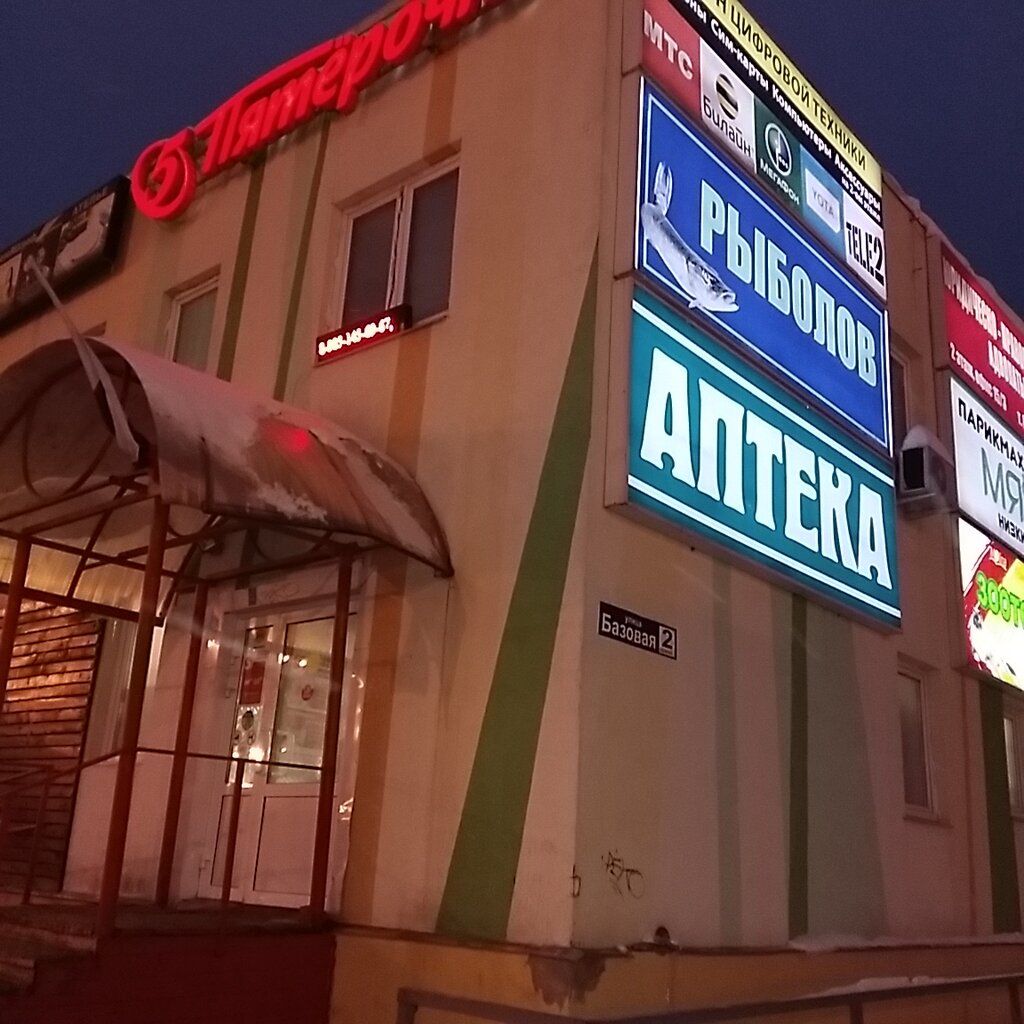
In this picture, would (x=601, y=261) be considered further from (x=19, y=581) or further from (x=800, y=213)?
(x=19, y=581)

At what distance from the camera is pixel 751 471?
6.65 metres

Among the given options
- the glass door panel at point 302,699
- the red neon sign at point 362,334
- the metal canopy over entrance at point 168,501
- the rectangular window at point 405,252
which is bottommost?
the glass door panel at point 302,699

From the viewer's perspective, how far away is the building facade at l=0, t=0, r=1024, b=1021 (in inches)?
217

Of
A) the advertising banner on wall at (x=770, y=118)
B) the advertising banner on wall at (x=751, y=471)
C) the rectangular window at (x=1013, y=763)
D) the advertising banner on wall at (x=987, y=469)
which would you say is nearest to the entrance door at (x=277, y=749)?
the advertising banner on wall at (x=751, y=471)

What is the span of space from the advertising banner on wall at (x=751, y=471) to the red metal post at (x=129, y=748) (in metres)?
2.42

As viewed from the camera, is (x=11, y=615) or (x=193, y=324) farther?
(x=193, y=324)

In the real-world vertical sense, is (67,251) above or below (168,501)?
above

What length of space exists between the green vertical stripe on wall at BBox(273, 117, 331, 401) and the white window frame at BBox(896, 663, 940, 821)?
505 cm

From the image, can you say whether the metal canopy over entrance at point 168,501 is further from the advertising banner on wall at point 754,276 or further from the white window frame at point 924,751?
the white window frame at point 924,751

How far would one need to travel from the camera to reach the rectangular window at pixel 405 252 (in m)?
7.26

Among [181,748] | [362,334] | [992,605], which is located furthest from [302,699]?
[992,605]

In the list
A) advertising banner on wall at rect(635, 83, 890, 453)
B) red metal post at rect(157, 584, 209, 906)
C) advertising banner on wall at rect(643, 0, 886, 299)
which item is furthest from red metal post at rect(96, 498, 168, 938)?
advertising banner on wall at rect(643, 0, 886, 299)

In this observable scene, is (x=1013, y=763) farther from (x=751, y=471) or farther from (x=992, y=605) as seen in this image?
(x=751, y=471)

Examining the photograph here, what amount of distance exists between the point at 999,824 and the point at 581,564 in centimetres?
539
